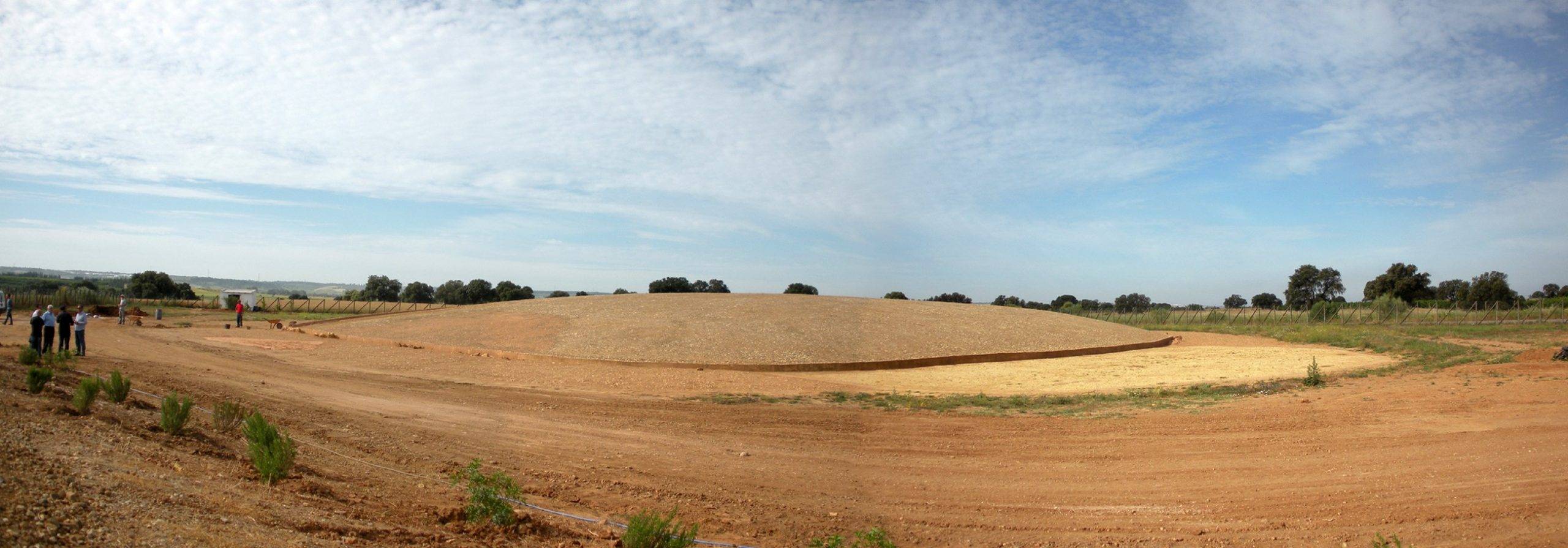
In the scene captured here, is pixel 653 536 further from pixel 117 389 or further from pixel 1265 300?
pixel 1265 300

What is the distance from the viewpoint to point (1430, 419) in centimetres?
1066

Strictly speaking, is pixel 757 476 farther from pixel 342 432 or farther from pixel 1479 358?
pixel 1479 358

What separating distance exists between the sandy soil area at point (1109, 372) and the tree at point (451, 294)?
147ft

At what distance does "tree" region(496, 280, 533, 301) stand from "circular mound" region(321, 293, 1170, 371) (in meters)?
24.1

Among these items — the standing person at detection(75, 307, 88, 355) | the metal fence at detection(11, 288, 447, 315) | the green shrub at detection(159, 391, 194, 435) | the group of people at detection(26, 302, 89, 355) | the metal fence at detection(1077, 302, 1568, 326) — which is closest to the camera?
the green shrub at detection(159, 391, 194, 435)

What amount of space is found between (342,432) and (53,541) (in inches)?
221

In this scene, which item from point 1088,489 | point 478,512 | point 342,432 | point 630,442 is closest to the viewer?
point 478,512

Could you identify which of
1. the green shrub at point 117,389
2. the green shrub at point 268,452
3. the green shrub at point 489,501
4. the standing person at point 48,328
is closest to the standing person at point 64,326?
the standing person at point 48,328

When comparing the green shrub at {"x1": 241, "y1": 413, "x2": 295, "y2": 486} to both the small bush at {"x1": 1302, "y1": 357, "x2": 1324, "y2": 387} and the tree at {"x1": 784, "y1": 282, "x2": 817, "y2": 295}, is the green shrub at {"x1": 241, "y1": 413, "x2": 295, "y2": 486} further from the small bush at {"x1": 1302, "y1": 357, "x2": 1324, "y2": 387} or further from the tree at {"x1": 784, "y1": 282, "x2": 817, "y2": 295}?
the tree at {"x1": 784, "y1": 282, "x2": 817, "y2": 295}

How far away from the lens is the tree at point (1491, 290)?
56.7m

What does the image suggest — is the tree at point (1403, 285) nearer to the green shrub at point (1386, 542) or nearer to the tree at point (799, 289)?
the tree at point (799, 289)

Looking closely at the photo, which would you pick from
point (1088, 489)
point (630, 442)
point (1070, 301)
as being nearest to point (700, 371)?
point (630, 442)

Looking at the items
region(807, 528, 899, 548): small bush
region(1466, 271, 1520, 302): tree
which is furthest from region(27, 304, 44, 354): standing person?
region(1466, 271, 1520, 302): tree

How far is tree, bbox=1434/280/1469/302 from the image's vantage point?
207 ft
